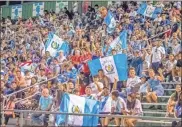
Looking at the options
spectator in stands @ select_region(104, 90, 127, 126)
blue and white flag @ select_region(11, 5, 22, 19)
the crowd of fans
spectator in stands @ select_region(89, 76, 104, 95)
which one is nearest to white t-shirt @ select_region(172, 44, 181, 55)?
the crowd of fans

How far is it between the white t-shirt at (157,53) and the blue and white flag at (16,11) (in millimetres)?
11083

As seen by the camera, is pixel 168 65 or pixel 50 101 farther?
pixel 168 65

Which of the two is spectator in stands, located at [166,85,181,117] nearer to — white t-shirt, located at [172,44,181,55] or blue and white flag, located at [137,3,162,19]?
white t-shirt, located at [172,44,181,55]

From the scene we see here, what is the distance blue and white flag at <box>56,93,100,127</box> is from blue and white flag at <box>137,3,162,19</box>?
7496 mm

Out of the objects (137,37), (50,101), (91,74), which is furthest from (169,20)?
(50,101)

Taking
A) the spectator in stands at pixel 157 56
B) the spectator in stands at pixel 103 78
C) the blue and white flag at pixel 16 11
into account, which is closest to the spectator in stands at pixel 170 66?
the spectator in stands at pixel 157 56

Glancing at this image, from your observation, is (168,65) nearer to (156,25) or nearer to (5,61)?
(156,25)

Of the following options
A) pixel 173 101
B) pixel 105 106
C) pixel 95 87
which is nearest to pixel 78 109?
pixel 105 106

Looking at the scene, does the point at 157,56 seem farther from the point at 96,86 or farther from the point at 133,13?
the point at 133,13

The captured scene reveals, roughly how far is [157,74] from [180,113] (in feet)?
10.0

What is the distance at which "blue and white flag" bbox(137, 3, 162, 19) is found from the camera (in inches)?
711

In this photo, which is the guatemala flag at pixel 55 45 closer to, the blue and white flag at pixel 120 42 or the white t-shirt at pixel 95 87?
the blue and white flag at pixel 120 42

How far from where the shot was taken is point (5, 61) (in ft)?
58.0

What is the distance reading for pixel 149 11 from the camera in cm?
1812
